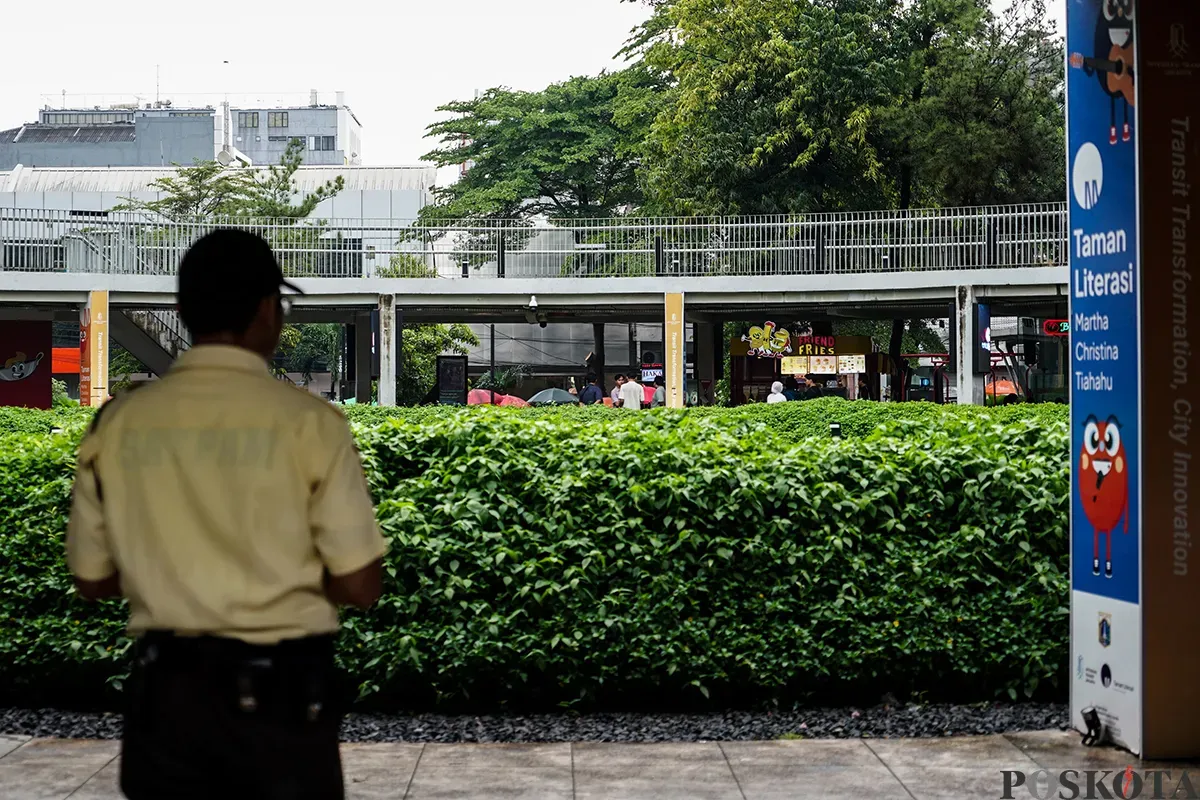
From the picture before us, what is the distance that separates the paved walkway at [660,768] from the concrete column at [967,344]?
26.3m

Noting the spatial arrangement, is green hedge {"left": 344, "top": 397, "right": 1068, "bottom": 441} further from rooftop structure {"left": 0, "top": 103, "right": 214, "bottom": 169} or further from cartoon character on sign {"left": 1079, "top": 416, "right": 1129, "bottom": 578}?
rooftop structure {"left": 0, "top": 103, "right": 214, "bottom": 169}

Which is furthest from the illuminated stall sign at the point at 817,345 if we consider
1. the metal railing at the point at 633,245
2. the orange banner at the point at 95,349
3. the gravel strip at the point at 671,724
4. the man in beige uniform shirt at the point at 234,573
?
the man in beige uniform shirt at the point at 234,573

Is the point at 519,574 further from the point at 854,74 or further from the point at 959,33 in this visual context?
the point at 959,33

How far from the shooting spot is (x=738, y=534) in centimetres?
652

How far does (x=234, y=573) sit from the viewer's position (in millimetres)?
2842

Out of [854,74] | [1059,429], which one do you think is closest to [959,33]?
[854,74]

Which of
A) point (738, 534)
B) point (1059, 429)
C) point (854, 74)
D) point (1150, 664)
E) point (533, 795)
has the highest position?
point (854, 74)

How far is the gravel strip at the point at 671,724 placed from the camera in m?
6.30

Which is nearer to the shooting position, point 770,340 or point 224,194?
point 770,340

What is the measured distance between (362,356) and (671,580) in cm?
2983

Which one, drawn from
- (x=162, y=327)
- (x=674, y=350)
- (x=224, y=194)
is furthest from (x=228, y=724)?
(x=224, y=194)

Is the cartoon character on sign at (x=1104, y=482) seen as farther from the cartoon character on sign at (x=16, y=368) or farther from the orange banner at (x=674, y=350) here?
the cartoon character on sign at (x=16, y=368)

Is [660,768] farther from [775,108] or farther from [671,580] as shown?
[775,108]

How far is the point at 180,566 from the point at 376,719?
12.6ft
